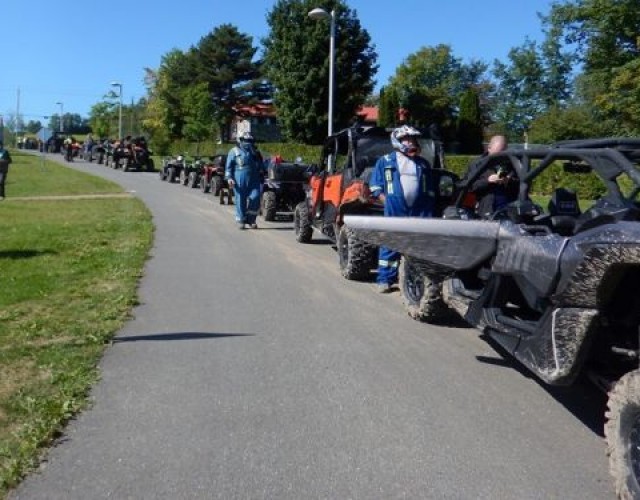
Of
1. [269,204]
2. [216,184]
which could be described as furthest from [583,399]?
[216,184]

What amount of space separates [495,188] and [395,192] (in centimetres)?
160

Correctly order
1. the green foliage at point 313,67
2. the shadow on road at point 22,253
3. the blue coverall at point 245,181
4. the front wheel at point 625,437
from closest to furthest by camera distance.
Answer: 1. the front wheel at point 625,437
2. the shadow on road at point 22,253
3. the blue coverall at point 245,181
4. the green foliage at point 313,67

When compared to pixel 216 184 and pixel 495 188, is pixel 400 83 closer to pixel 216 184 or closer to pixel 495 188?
pixel 216 184

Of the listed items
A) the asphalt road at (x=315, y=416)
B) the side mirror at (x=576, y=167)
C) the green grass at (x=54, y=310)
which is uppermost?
the side mirror at (x=576, y=167)

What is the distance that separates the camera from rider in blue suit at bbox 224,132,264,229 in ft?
→ 51.1

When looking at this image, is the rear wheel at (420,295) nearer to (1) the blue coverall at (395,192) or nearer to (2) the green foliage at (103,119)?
(1) the blue coverall at (395,192)

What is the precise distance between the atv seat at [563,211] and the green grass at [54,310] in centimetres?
330

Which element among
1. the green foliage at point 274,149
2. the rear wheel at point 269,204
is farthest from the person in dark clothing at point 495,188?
the green foliage at point 274,149

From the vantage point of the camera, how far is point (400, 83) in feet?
278

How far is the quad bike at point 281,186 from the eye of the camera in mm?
17109

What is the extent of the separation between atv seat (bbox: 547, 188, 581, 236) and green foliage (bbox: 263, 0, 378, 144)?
44.4 m

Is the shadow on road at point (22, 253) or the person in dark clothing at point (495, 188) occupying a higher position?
the person in dark clothing at point (495, 188)

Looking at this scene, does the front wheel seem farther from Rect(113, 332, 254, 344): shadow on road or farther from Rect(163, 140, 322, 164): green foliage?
Rect(163, 140, 322, 164): green foliage

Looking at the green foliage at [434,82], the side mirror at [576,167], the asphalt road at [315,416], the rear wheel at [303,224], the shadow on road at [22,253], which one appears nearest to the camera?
the asphalt road at [315,416]
